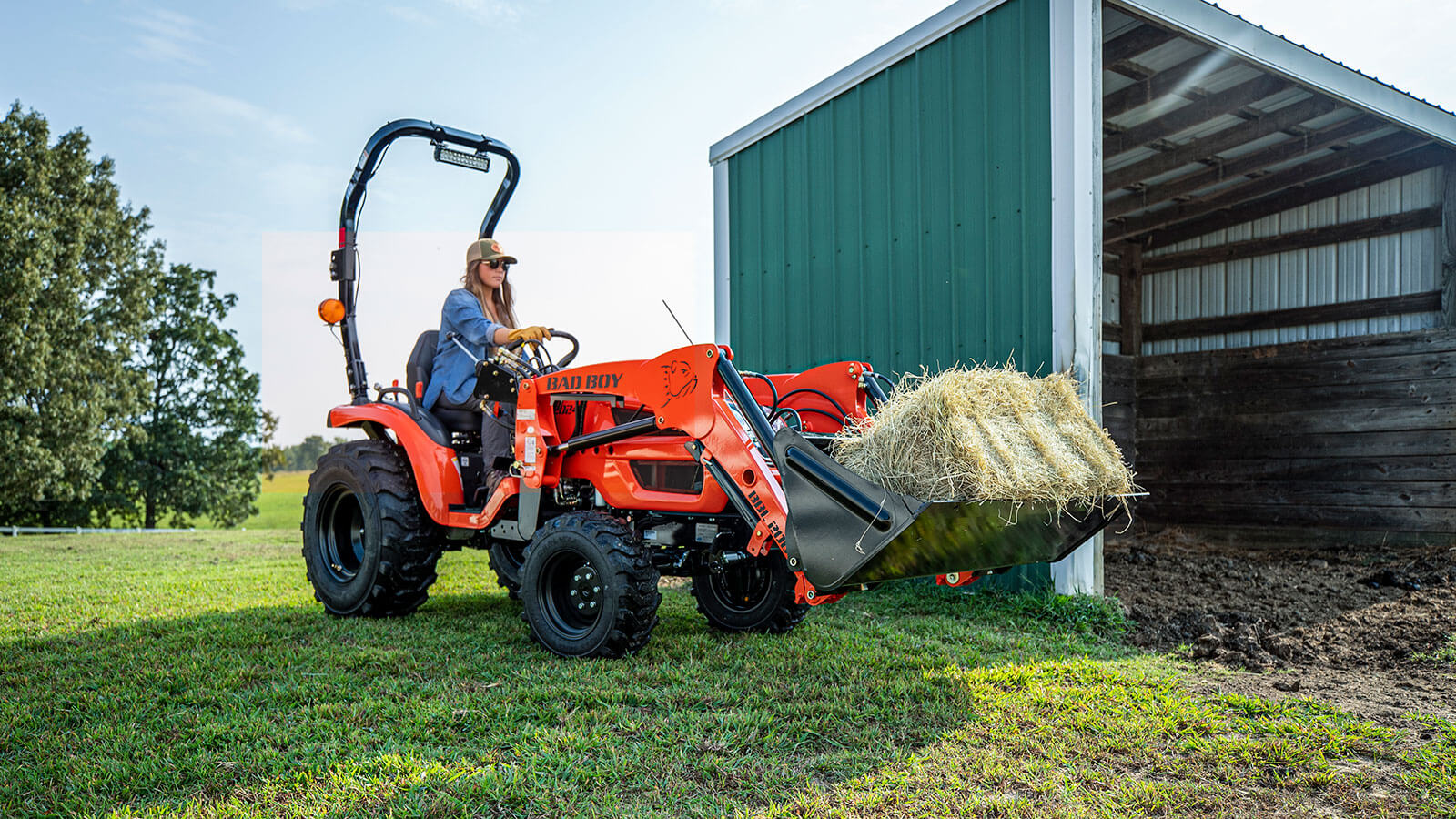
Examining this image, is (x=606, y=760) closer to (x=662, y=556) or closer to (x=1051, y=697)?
(x=662, y=556)

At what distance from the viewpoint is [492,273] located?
5.69 meters

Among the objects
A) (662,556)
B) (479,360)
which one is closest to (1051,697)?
(662,556)

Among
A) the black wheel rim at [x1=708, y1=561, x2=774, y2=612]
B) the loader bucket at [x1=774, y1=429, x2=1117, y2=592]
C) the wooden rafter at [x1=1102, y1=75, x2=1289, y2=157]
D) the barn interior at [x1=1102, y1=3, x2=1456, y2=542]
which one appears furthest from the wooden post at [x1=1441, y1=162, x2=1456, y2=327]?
the black wheel rim at [x1=708, y1=561, x2=774, y2=612]

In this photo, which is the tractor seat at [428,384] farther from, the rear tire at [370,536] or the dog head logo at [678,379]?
the dog head logo at [678,379]

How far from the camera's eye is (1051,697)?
152 inches

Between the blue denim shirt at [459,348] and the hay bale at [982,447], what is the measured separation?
7.90ft

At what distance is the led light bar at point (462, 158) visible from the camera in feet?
19.4

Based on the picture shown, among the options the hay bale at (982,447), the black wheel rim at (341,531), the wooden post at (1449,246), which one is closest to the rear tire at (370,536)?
the black wheel rim at (341,531)

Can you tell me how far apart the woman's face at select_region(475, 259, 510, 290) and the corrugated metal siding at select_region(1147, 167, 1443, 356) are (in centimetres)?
904

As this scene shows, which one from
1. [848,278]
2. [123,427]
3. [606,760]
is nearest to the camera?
[606,760]

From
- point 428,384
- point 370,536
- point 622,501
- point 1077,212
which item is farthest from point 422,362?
point 1077,212

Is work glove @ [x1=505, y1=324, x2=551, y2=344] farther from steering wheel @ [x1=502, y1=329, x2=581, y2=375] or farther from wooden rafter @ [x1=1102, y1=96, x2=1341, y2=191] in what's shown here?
wooden rafter @ [x1=1102, y1=96, x2=1341, y2=191]

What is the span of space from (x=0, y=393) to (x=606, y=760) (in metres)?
20.9

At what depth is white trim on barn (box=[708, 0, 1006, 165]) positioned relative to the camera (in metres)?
6.62
